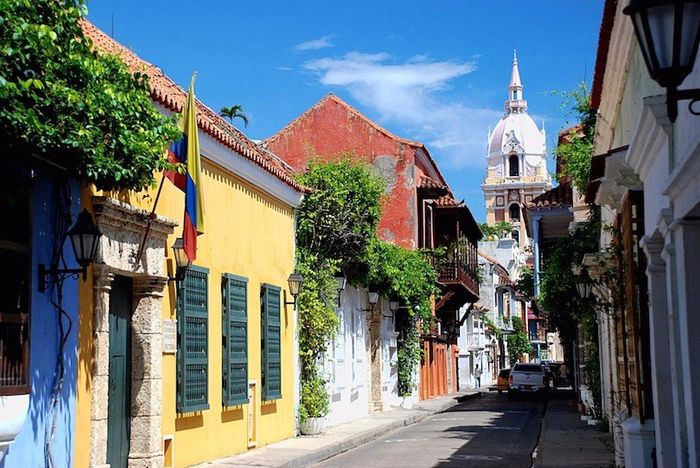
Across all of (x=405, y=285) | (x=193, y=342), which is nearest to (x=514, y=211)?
(x=405, y=285)

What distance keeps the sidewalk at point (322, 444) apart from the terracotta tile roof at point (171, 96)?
4.47 m

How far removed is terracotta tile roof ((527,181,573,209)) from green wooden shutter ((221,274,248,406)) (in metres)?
16.5

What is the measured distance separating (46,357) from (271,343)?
26.4ft

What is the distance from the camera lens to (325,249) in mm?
19859

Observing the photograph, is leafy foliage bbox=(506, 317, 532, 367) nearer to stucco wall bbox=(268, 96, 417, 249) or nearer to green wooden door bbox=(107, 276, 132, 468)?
stucco wall bbox=(268, 96, 417, 249)

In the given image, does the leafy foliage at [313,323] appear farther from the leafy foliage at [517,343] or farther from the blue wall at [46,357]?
the leafy foliage at [517,343]

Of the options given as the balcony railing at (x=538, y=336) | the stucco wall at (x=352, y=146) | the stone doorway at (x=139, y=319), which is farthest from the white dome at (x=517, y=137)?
the stone doorway at (x=139, y=319)

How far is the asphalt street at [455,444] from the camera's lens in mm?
15641

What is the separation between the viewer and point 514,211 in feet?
413

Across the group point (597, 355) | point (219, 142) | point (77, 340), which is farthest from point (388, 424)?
point (77, 340)

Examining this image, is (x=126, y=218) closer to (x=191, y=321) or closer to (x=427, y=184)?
(x=191, y=321)

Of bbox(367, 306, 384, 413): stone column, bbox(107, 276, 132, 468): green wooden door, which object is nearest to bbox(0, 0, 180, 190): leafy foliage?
bbox(107, 276, 132, 468): green wooden door

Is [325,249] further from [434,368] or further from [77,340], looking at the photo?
[434,368]

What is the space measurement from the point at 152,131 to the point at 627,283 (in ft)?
19.2
